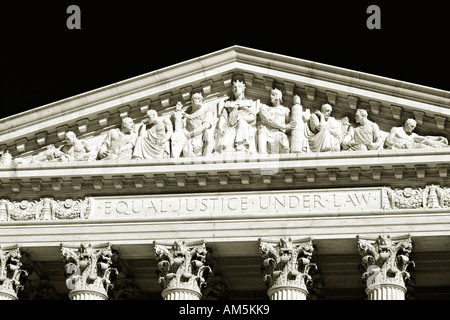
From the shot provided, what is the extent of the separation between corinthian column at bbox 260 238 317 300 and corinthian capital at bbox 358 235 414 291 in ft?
5.19

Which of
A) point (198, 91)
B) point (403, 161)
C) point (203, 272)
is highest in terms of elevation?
point (198, 91)

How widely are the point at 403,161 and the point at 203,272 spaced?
21.6ft

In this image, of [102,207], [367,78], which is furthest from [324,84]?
[102,207]

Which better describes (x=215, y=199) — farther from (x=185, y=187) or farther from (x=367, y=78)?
(x=367, y=78)

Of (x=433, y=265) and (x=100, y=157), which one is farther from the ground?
(x=100, y=157)

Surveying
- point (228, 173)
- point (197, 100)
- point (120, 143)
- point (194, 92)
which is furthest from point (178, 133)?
point (228, 173)

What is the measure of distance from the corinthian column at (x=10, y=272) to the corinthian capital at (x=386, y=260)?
10011 mm

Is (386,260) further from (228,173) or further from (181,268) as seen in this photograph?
(181,268)

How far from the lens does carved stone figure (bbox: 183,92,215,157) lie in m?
46.1

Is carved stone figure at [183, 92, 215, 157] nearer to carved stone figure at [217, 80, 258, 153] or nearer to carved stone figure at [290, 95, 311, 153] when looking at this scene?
carved stone figure at [217, 80, 258, 153]

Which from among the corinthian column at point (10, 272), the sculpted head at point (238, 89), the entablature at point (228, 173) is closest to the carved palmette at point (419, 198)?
the entablature at point (228, 173)

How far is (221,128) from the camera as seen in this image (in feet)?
152

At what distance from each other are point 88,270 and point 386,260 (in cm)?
859

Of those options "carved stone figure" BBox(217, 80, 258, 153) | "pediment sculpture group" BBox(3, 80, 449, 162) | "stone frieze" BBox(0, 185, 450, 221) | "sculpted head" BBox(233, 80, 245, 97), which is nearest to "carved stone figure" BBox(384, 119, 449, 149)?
"pediment sculpture group" BBox(3, 80, 449, 162)
